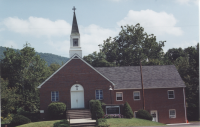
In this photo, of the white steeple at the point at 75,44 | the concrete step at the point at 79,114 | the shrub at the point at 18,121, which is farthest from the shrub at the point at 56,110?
the white steeple at the point at 75,44

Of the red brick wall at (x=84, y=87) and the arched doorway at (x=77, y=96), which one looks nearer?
the red brick wall at (x=84, y=87)

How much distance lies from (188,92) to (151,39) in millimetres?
20111

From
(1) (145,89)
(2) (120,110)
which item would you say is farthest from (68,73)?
(1) (145,89)

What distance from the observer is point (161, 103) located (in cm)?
3569

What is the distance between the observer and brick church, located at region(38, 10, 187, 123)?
3316cm

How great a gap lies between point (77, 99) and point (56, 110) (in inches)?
142

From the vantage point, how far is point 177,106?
35938 mm

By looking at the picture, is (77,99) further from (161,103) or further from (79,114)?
(161,103)

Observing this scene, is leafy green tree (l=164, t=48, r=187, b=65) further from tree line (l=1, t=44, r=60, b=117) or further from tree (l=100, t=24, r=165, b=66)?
tree line (l=1, t=44, r=60, b=117)

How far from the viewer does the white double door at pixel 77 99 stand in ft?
109

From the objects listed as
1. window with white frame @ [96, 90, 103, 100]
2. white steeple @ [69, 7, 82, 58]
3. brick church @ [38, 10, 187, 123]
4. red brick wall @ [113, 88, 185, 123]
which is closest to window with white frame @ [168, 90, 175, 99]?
brick church @ [38, 10, 187, 123]

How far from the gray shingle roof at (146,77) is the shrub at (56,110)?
8.45 metres

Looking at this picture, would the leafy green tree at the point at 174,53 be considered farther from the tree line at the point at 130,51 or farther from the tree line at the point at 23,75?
the tree line at the point at 23,75

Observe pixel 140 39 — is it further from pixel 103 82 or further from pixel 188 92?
pixel 103 82
